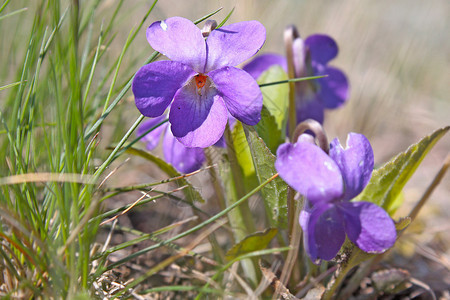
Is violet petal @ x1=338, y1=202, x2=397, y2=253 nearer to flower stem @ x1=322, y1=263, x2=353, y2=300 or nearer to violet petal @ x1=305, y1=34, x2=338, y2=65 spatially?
flower stem @ x1=322, y1=263, x2=353, y2=300

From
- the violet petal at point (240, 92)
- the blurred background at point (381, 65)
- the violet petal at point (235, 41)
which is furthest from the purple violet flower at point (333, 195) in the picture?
the blurred background at point (381, 65)

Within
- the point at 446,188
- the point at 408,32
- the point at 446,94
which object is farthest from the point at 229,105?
the point at 408,32

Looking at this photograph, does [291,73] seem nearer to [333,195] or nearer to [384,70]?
[333,195]

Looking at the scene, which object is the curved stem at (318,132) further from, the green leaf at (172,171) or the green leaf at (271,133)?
the green leaf at (172,171)

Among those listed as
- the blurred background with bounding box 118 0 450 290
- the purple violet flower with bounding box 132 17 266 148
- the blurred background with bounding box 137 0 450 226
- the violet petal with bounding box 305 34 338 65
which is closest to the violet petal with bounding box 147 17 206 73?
the purple violet flower with bounding box 132 17 266 148

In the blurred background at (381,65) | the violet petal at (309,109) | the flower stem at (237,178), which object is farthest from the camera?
the blurred background at (381,65)

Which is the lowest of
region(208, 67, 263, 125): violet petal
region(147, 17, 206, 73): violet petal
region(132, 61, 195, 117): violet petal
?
region(208, 67, 263, 125): violet petal

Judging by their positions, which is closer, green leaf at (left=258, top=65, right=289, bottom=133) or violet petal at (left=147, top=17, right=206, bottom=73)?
violet petal at (left=147, top=17, right=206, bottom=73)
